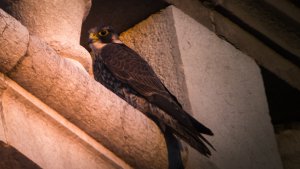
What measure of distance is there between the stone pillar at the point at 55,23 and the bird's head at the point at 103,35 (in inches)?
33.8

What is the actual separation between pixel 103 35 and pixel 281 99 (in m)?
1.14

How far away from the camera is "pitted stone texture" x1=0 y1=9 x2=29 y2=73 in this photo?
251cm

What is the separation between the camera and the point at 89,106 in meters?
2.74

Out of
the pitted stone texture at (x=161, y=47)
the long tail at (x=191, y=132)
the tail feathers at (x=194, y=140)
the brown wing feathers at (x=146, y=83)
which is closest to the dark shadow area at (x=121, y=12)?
the pitted stone texture at (x=161, y=47)

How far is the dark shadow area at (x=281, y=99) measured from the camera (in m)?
4.19

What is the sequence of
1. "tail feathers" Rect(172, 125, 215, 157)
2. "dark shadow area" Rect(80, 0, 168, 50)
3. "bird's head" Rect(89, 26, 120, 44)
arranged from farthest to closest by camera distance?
"bird's head" Rect(89, 26, 120, 44) → "dark shadow area" Rect(80, 0, 168, 50) → "tail feathers" Rect(172, 125, 215, 157)

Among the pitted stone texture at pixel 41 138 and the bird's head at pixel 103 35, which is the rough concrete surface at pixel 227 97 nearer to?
the bird's head at pixel 103 35

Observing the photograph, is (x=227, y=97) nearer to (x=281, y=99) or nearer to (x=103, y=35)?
(x=281, y=99)

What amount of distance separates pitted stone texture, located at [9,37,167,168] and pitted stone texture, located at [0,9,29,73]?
1.2 inches

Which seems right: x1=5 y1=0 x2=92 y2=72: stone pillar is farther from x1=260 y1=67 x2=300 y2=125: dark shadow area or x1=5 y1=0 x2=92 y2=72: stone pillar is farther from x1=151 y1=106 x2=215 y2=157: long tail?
x1=260 y1=67 x2=300 y2=125: dark shadow area

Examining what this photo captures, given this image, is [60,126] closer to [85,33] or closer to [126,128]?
[126,128]

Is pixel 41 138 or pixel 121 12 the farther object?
pixel 121 12

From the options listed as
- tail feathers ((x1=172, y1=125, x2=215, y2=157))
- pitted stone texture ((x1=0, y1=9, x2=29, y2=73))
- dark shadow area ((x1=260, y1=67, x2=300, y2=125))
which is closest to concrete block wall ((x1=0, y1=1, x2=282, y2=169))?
pitted stone texture ((x1=0, y1=9, x2=29, y2=73))

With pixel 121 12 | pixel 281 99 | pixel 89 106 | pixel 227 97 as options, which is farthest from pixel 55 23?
pixel 281 99
